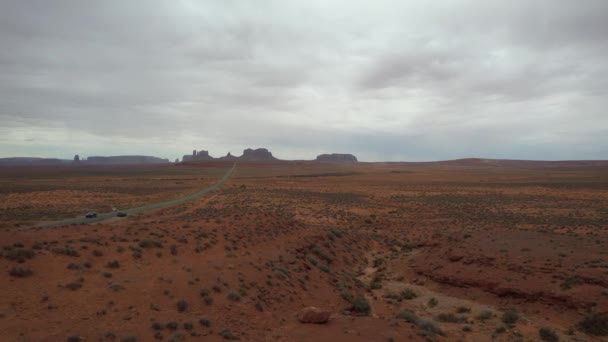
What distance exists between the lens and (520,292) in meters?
14.2

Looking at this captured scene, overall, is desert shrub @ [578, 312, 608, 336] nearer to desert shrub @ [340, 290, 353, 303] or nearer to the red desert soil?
the red desert soil

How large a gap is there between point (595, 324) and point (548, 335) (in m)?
1.67

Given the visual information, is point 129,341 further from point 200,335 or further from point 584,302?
point 584,302

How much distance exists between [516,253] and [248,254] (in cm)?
1212

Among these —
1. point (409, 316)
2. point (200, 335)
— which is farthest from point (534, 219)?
point (200, 335)

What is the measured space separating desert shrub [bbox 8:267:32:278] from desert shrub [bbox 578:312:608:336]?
16343 millimetres

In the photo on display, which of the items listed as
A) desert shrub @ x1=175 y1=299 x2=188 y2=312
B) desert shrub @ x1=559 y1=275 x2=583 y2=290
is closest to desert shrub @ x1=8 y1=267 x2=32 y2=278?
desert shrub @ x1=175 y1=299 x2=188 y2=312

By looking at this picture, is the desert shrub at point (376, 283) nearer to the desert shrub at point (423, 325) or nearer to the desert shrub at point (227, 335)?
the desert shrub at point (423, 325)

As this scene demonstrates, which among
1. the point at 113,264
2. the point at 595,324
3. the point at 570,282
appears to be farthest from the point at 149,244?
the point at 570,282

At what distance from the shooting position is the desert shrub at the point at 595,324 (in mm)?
11469

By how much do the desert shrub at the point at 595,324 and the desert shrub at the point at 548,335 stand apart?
1.13 meters

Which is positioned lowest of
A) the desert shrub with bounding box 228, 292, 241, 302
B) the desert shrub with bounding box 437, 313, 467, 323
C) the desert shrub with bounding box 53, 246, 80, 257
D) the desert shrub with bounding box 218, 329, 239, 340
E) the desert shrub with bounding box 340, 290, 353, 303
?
the desert shrub with bounding box 437, 313, 467, 323

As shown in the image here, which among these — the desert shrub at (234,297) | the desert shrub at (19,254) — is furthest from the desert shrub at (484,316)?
the desert shrub at (19,254)

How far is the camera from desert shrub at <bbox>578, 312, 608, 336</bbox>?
37.6ft
